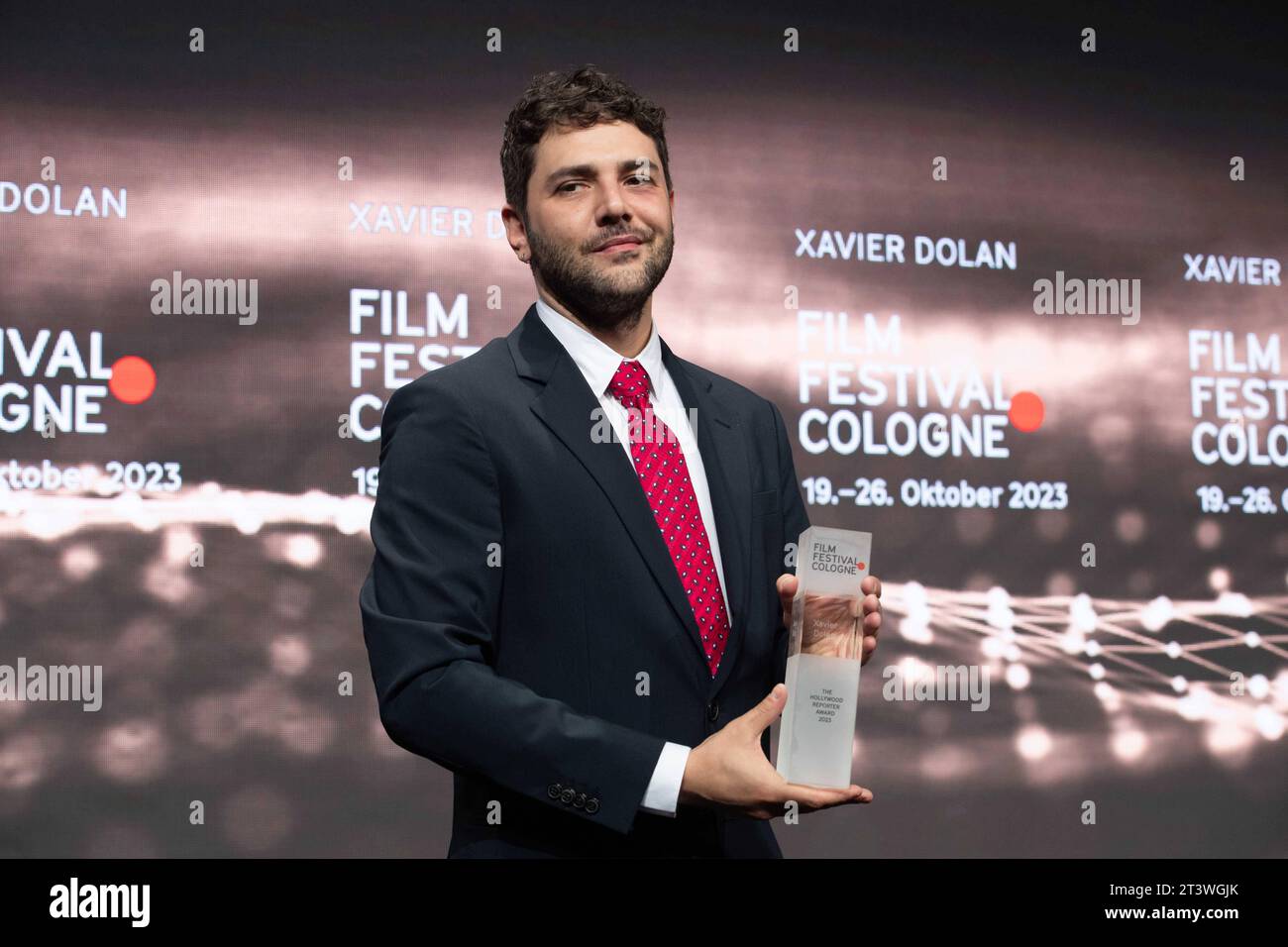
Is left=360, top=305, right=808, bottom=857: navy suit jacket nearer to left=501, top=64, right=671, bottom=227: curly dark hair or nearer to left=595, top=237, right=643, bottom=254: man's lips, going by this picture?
left=595, top=237, right=643, bottom=254: man's lips

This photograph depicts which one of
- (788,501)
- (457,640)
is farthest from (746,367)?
(457,640)

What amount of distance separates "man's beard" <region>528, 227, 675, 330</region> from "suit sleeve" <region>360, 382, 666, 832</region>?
0.74 feet

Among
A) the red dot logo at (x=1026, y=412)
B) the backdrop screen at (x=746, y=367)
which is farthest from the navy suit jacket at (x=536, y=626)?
the red dot logo at (x=1026, y=412)

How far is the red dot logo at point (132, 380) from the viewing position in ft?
12.1

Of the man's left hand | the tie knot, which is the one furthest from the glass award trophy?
the tie knot

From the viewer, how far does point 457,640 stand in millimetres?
1433

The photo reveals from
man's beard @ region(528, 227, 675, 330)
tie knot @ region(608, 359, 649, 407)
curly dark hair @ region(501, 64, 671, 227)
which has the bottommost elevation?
tie knot @ region(608, 359, 649, 407)

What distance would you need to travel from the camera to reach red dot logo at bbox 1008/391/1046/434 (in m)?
4.36

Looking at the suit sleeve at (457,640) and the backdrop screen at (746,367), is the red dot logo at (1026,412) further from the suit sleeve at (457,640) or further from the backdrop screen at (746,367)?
the suit sleeve at (457,640)

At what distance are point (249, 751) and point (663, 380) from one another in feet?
7.98

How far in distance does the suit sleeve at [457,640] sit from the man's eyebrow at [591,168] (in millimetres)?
332

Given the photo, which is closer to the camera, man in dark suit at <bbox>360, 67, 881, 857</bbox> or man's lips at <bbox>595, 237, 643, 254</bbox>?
man in dark suit at <bbox>360, 67, 881, 857</bbox>
